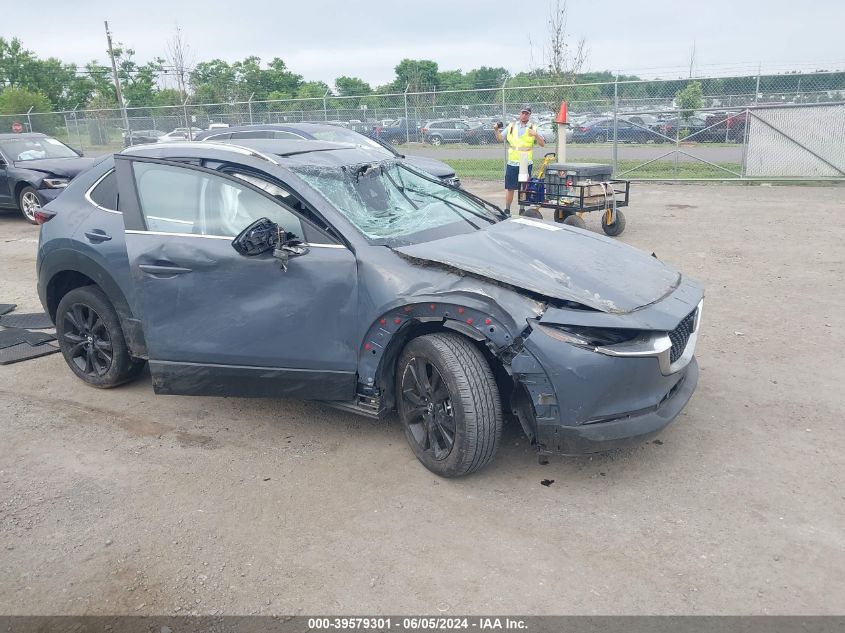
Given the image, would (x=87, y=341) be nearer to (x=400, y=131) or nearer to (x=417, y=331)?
(x=417, y=331)

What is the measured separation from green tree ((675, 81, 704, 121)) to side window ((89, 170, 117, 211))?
14570 mm

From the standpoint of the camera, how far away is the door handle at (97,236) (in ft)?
15.4

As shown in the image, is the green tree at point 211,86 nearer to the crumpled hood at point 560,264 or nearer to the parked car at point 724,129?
the parked car at point 724,129

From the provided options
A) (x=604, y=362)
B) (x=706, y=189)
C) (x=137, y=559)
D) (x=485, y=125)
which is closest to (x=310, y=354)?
(x=137, y=559)

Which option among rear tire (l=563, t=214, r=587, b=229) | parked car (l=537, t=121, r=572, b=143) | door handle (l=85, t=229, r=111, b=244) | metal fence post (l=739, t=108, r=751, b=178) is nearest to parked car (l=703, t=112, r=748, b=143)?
metal fence post (l=739, t=108, r=751, b=178)

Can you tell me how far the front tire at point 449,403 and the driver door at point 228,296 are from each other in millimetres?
392

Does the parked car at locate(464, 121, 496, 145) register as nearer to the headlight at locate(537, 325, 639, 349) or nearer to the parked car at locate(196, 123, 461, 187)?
the parked car at locate(196, 123, 461, 187)

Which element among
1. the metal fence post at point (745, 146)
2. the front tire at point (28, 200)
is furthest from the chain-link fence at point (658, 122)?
the front tire at point (28, 200)

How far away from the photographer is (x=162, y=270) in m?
4.19

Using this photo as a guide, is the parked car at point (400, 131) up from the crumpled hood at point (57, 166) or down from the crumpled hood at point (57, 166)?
up

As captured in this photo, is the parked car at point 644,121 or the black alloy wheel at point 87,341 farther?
the parked car at point 644,121

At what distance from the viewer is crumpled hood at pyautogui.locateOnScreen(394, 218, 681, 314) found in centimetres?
356

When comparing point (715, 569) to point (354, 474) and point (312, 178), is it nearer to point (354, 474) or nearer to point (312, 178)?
point (354, 474)

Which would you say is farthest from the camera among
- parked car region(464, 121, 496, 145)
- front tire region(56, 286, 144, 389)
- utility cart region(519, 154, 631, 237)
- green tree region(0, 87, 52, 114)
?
green tree region(0, 87, 52, 114)
